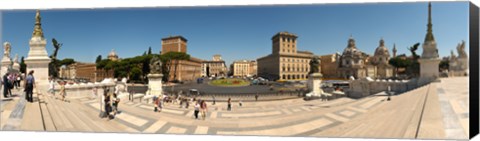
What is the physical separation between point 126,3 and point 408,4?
5727 millimetres

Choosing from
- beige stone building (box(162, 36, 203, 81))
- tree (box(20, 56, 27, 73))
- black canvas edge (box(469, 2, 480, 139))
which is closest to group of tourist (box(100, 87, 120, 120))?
beige stone building (box(162, 36, 203, 81))

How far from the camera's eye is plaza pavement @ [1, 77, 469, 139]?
461 cm

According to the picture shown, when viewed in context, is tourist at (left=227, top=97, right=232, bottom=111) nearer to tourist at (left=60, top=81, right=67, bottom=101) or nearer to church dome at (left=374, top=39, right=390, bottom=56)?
church dome at (left=374, top=39, right=390, bottom=56)

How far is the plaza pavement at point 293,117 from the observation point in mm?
4609

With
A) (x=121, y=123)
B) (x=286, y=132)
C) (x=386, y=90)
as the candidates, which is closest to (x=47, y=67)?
(x=121, y=123)

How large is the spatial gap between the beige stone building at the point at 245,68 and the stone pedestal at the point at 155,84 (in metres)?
1.89

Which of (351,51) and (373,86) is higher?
(351,51)

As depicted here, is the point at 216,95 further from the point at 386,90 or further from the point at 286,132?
the point at 386,90

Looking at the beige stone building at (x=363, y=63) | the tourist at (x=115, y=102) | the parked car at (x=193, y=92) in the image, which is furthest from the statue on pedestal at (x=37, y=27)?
the beige stone building at (x=363, y=63)

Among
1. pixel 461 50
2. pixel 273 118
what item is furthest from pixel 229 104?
pixel 461 50

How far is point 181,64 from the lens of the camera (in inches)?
235

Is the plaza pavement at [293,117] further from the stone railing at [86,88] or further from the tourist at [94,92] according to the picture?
the tourist at [94,92]

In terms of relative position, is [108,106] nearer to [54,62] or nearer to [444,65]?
[54,62]

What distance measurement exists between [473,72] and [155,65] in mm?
6385
